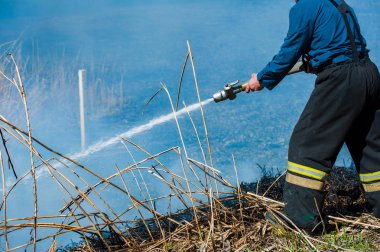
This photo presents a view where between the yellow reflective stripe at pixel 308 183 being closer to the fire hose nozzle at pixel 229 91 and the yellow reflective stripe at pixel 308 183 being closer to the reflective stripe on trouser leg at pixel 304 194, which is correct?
the reflective stripe on trouser leg at pixel 304 194

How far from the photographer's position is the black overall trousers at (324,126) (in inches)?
121

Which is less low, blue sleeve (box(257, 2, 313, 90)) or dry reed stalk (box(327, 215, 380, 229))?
blue sleeve (box(257, 2, 313, 90))

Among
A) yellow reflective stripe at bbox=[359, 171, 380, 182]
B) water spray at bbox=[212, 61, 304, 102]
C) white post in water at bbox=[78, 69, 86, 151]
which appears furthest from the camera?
white post in water at bbox=[78, 69, 86, 151]

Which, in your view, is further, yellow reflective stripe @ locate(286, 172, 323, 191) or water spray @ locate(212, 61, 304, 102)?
water spray @ locate(212, 61, 304, 102)

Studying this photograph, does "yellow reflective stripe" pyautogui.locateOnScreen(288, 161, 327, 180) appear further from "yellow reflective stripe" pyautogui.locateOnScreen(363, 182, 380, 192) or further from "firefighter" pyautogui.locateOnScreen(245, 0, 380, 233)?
"yellow reflective stripe" pyautogui.locateOnScreen(363, 182, 380, 192)

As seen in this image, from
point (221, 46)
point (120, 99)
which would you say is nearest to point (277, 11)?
point (221, 46)

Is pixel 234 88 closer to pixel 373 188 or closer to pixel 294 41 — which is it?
pixel 294 41

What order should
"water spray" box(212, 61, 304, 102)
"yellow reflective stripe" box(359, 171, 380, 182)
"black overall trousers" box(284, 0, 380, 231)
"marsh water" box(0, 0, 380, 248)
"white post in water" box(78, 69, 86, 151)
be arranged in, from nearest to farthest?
"black overall trousers" box(284, 0, 380, 231)
"yellow reflective stripe" box(359, 171, 380, 182)
"water spray" box(212, 61, 304, 102)
"white post in water" box(78, 69, 86, 151)
"marsh water" box(0, 0, 380, 248)

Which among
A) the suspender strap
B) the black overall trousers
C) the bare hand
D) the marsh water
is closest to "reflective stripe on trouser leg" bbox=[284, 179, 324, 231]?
the black overall trousers

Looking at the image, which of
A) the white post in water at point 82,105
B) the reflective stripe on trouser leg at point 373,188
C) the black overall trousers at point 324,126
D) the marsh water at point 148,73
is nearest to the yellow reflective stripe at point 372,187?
the reflective stripe on trouser leg at point 373,188

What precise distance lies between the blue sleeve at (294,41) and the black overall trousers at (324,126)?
179 millimetres

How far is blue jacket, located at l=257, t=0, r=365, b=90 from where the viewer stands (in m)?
3.07

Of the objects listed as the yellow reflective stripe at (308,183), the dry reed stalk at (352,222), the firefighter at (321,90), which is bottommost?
the dry reed stalk at (352,222)

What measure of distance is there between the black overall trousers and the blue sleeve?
18cm
